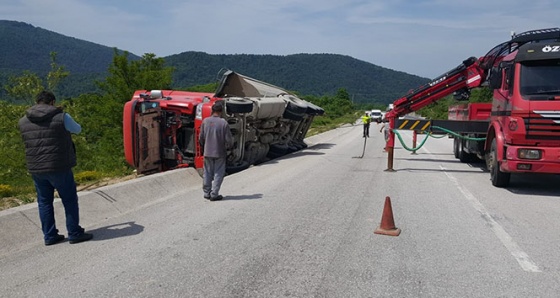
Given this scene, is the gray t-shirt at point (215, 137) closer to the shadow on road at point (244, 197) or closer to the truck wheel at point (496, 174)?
the shadow on road at point (244, 197)

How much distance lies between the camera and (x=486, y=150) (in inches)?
486

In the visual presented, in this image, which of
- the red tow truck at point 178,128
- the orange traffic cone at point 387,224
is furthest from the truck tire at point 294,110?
the orange traffic cone at point 387,224

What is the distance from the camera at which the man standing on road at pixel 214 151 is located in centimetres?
901

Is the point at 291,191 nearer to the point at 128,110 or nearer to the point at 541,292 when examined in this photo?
the point at 128,110

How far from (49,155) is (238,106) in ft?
24.7

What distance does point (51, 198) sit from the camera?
613 cm

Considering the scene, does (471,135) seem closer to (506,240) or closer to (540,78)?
(540,78)

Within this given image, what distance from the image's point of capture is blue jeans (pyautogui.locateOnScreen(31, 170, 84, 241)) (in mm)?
6023

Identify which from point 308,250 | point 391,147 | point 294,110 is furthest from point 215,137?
point 294,110

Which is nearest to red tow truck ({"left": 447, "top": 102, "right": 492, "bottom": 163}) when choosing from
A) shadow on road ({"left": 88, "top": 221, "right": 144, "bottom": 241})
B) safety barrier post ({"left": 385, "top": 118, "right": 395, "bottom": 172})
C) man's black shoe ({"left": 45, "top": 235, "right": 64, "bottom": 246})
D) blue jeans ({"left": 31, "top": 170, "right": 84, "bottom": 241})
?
safety barrier post ({"left": 385, "top": 118, "right": 395, "bottom": 172})

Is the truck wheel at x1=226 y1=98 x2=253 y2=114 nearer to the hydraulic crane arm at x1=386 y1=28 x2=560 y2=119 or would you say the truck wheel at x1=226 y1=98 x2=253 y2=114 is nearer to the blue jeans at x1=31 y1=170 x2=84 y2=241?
the hydraulic crane arm at x1=386 y1=28 x2=560 y2=119

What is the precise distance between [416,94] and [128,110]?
28.5 feet

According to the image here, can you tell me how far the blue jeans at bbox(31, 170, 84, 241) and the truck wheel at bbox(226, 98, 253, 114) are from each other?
23.4 ft

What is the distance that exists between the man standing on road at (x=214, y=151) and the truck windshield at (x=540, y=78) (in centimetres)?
590
